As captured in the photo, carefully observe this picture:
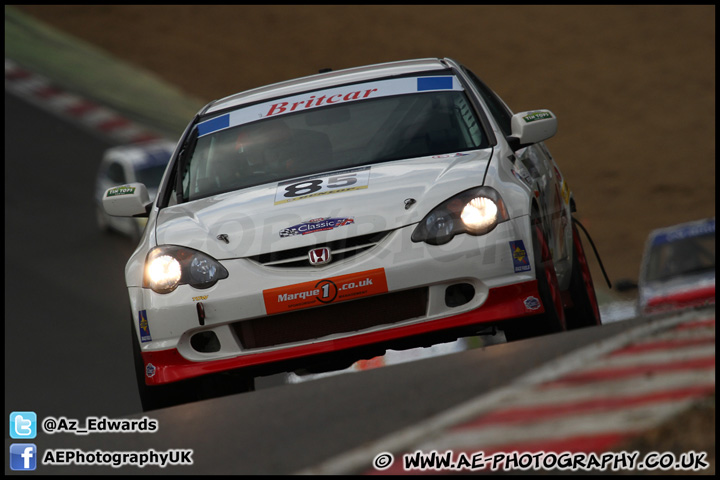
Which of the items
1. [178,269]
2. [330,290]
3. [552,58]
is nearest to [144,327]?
[178,269]

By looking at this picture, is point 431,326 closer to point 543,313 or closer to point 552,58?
point 543,313

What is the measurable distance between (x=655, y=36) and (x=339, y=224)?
97.3 feet

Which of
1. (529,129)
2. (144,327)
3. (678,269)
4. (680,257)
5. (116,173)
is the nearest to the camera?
(144,327)

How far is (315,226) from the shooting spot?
16.4 feet

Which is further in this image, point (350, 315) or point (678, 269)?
point (678, 269)

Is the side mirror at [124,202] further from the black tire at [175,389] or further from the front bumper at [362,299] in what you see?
the front bumper at [362,299]

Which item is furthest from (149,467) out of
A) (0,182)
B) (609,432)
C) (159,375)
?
(0,182)

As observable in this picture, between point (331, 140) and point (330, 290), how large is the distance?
125 cm

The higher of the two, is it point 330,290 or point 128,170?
point 330,290

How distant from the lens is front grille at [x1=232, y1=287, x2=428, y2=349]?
5031mm

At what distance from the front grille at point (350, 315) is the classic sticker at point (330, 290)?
2.5 inches

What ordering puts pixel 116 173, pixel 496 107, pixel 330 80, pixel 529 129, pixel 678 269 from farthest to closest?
pixel 116 173
pixel 678 269
pixel 496 107
pixel 330 80
pixel 529 129

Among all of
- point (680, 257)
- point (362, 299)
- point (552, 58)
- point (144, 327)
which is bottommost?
point (552, 58)

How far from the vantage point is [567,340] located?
480 centimetres
